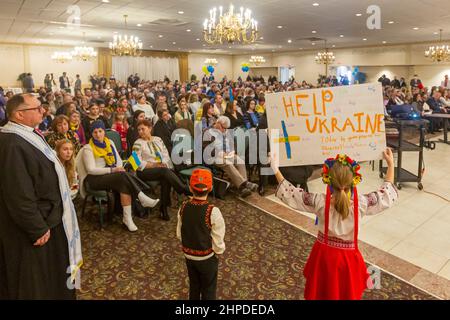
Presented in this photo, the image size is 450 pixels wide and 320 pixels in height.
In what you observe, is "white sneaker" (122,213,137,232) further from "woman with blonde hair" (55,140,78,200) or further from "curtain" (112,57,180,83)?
"curtain" (112,57,180,83)

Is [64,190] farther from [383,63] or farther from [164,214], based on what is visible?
[383,63]

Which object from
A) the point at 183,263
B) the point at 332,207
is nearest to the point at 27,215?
the point at 183,263

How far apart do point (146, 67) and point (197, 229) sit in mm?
22661

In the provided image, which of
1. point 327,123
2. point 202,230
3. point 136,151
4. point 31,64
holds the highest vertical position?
point 31,64

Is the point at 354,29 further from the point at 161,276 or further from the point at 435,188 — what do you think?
the point at 161,276

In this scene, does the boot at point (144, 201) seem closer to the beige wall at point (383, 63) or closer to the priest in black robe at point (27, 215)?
the priest in black robe at point (27, 215)

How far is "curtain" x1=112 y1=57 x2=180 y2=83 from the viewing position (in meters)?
21.9

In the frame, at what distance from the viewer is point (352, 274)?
1.90m

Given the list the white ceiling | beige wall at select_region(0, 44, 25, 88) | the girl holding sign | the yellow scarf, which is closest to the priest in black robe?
the girl holding sign

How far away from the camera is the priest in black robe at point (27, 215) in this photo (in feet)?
6.20

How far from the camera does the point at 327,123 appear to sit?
7.43 feet

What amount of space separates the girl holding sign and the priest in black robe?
1486mm

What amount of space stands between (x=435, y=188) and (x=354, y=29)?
9241 mm
